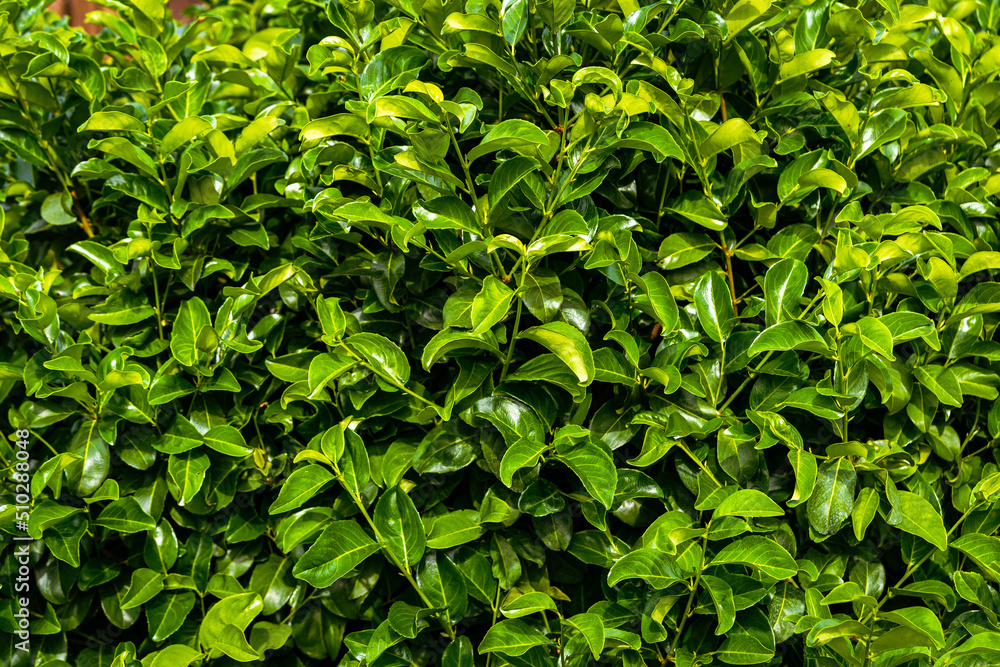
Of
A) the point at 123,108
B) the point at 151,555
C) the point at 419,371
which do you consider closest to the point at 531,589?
the point at 419,371

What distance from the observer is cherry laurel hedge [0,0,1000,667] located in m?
1.42

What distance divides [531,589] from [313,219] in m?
0.92

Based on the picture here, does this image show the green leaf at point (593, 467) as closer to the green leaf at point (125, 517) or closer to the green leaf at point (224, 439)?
the green leaf at point (224, 439)

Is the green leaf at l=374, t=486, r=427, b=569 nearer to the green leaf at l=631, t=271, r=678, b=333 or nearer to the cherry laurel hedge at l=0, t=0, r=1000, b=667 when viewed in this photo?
the cherry laurel hedge at l=0, t=0, r=1000, b=667

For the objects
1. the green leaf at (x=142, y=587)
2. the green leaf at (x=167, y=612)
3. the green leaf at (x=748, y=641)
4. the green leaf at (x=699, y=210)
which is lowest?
the green leaf at (x=167, y=612)

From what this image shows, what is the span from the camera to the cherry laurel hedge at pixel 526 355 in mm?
1424

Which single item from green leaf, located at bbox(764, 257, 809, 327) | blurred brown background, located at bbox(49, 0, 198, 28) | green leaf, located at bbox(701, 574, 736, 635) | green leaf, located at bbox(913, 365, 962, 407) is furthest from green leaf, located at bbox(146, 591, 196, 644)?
blurred brown background, located at bbox(49, 0, 198, 28)

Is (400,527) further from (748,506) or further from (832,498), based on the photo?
(832,498)

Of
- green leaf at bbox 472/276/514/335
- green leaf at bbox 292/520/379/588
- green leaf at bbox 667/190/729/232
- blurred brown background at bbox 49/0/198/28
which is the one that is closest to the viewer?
green leaf at bbox 472/276/514/335

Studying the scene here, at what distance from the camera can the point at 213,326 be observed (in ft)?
5.48

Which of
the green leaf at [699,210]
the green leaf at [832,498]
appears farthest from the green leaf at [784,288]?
the green leaf at [832,498]

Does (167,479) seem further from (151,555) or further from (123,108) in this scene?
(123,108)

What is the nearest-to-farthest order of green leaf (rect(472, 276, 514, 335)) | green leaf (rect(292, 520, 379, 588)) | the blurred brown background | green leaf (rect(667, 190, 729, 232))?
green leaf (rect(472, 276, 514, 335)) < green leaf (rect(292, 520, 379, 588)) < green leaf (rect(667, 190, 729, 232)) < the blurred brown background

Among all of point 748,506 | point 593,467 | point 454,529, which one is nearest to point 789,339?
point 748,506
